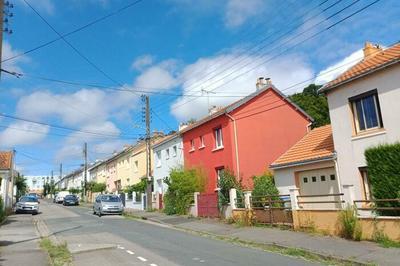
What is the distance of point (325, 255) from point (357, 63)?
10.5 m

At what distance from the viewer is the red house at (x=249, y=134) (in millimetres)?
27344

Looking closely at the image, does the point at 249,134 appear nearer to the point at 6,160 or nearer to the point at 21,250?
the point at 21,250

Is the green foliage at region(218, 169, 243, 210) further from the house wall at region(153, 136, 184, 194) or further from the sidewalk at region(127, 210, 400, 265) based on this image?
the house wall at region(153, 136, 184, 194)

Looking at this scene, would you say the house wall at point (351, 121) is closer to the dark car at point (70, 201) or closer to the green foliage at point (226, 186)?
the green foliage at point (226, 186)

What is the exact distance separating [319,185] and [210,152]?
36.7ft

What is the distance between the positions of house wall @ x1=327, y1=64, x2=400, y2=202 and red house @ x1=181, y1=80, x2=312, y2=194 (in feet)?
31.9

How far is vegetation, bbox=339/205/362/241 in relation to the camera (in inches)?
555

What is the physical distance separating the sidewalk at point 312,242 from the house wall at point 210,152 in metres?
6.12

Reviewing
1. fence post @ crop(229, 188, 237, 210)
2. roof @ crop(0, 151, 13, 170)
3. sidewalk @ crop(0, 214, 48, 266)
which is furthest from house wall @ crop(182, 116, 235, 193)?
roof @ crop(0, 151, 13, 170)

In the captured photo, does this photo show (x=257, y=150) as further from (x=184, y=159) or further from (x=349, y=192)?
(x=349, y=192)

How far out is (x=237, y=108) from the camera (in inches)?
1094

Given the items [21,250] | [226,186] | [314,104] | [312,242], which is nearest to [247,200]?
[226,186]

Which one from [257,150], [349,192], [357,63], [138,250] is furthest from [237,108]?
[138,250]

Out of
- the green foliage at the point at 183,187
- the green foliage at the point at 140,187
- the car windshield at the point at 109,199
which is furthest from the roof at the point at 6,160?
the green foliage at the point at 183,187
